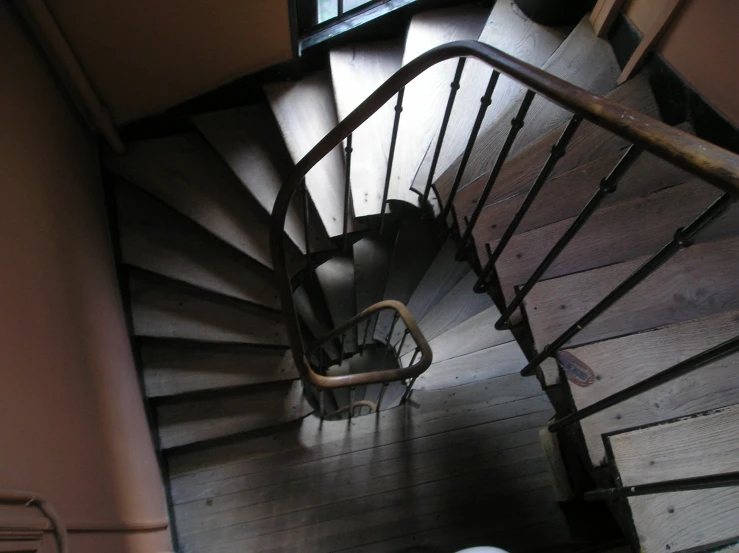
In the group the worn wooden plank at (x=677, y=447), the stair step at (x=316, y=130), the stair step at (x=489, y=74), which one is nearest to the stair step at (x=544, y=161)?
the stair step at (x=489, y=74)

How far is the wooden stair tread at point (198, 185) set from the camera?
8.73 feet

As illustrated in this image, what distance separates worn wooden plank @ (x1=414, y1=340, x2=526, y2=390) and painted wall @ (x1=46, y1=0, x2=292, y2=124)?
83.3 inches

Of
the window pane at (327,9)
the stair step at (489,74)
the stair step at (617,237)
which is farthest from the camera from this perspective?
the window pane at (327,9)

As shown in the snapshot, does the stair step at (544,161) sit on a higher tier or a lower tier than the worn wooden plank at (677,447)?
higher

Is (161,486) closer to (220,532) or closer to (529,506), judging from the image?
(220,532)

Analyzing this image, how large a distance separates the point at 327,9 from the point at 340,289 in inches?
78.7

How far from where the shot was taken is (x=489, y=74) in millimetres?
2553

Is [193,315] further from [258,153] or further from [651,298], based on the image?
[651,298]

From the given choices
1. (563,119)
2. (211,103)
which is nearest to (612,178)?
(563,119)

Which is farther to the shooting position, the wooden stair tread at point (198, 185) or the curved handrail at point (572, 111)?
the wooden stair tread at point (198, 185)

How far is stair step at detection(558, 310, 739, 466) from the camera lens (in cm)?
138

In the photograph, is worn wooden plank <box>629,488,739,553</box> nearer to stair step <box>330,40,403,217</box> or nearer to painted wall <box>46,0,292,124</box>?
stair step <box>330,40,403,217</box>

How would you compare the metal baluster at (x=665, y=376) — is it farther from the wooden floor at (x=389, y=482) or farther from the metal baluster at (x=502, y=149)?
the wooden floor at (x=389, y=482)

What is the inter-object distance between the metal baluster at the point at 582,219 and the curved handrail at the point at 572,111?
7 centimetres
